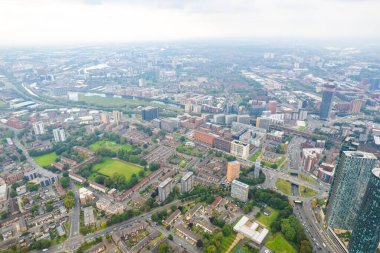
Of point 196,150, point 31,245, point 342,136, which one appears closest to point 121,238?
point 31,245

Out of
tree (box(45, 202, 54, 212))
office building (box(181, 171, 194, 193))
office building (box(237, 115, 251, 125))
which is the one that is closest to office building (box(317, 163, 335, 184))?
office building (box(181, 171, 194, 193))

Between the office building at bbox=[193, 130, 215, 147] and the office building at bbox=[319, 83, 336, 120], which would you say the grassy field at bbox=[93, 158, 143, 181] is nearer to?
the office building at bbox=[193, 130, 215, 147]

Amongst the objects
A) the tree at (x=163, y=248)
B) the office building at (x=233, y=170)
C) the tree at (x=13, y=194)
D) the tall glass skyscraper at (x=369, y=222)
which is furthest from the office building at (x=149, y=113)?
the tall glass skyscraper at (x=369, y=222)

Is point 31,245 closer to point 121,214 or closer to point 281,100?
point 121,214

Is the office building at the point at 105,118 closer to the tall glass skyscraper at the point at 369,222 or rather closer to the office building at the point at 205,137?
the office building at the point at 205,137

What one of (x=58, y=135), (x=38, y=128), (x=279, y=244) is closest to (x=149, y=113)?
(x=58, y=135)

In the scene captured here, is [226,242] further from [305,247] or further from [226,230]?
[305,247]
